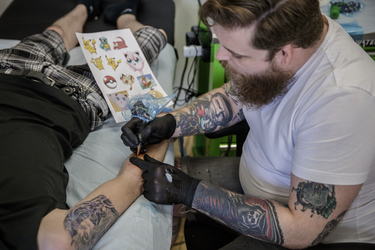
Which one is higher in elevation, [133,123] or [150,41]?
[150,41]

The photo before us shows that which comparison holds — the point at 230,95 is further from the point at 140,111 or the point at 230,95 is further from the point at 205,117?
the point at 140,111

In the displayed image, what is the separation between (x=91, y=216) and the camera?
723 mm

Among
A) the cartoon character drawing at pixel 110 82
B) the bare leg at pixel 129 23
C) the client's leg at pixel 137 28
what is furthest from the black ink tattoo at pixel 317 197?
the bare leg at pixel 129 23

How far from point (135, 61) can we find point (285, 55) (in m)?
0.75

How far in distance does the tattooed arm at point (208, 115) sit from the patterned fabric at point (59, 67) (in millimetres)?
295

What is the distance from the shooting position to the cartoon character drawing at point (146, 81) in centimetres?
124

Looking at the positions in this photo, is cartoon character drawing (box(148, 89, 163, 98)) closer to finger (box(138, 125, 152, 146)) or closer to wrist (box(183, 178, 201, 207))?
finger (box(138, 125, 152, 146))

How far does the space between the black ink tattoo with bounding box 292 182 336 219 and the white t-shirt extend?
0.02 meters

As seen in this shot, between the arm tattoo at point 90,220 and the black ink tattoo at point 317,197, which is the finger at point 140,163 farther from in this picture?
the black ink tattoo at point 317,197

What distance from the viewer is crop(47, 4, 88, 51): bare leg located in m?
1.48

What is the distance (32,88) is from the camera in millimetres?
1001

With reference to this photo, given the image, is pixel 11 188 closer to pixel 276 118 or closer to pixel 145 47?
pixel 276 118

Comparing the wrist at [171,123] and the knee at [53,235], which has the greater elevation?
the wrist at [171,123]

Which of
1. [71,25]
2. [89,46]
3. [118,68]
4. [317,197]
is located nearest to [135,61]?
[118,68]
